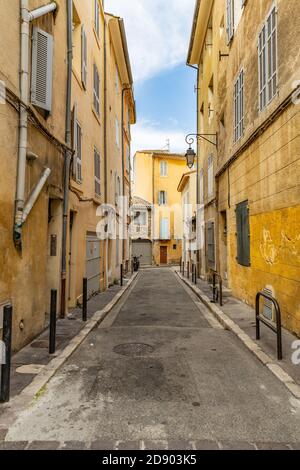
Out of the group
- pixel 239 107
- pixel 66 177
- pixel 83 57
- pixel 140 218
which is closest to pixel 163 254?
pixel 140 218

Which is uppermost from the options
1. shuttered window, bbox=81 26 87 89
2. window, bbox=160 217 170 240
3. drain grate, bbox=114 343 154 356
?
shuttered window, bbox=81 26 87 89

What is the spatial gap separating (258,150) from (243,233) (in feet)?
7.99

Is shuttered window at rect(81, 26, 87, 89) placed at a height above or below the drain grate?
above

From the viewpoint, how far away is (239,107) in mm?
10570

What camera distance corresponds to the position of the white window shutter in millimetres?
6367

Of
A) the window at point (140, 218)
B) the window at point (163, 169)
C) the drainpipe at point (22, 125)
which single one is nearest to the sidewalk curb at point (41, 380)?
the drainpipe at point (22, 125)

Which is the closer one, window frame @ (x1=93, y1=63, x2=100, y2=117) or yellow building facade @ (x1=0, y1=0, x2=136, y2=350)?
yellow building facade @ (x1=0, y1=0, x2=136, y2=350)

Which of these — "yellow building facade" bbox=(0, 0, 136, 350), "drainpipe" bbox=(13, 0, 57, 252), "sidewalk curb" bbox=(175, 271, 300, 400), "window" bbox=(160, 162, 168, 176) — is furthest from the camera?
"window" bbox=(160, 162, 168, 176)

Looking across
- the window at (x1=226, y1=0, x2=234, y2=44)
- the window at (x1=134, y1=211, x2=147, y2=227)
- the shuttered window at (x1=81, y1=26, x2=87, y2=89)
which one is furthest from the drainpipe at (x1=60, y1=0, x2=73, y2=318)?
the window at (x1=134, y1=211, x2=147, y2=227)

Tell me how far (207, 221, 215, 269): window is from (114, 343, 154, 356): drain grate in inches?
370

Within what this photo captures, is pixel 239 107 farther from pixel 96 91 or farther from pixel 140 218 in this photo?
pixel 140 218

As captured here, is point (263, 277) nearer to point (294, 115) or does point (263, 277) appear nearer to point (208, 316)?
point (208, 316)

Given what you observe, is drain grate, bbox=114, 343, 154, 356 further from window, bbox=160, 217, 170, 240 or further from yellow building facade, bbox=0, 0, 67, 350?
window, bbox=160, 217, 170, 240

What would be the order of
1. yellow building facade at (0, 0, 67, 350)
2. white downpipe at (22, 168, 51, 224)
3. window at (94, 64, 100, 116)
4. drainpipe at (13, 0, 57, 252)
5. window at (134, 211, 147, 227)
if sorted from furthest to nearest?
window at (134, 211, 147, 227) < window at (94, 64, 100, 116) < white downpipe at (22, 168, 51, 224) < drainpipe at (13, 0, 57, 252) < yellow building facade at (0, 0, 67, 350)
